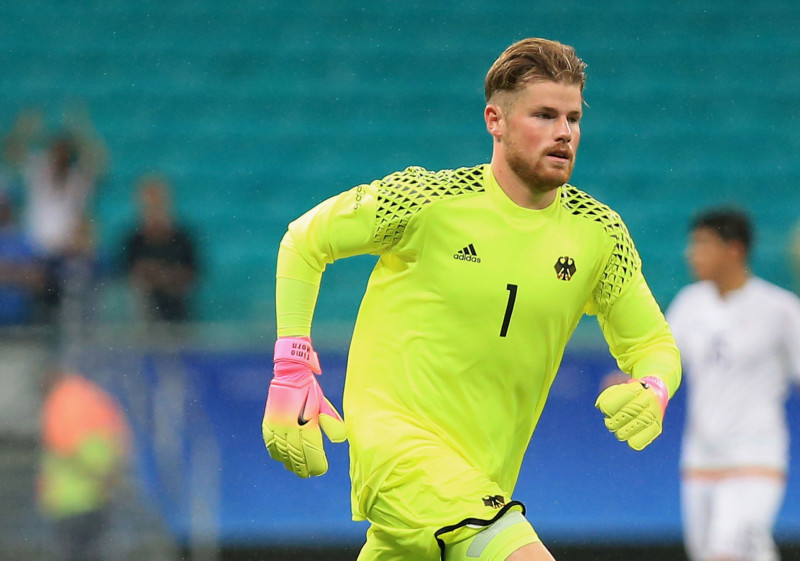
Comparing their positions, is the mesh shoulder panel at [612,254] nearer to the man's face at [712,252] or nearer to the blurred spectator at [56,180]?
the man's face at [712,252]

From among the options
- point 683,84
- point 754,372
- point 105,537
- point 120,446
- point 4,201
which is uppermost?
point 683,84

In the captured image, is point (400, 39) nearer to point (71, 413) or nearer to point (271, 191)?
point (271, 191)

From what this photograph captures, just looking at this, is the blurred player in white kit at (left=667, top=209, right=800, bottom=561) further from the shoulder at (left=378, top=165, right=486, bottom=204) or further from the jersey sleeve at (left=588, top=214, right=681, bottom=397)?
the shoulder at (left=378, top=165, right=486, bottom=204)

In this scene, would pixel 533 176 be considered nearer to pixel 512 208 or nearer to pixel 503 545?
pixel 512 208

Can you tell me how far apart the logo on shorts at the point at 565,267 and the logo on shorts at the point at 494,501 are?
0.67 m

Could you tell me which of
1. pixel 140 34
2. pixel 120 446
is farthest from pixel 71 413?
pixel 140 34

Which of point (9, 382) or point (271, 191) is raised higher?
point (271, 191)

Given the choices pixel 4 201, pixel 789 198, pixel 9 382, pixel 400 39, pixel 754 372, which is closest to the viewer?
pixel 754 372

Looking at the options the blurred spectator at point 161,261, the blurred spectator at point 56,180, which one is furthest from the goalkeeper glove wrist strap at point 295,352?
the blurred spectator at point 56,180

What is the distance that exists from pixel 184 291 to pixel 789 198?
5026 millimetres

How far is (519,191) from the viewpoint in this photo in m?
4.20

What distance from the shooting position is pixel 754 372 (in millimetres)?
7691

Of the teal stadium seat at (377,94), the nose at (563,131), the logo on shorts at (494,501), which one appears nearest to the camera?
the logo on shorts at (494,501)

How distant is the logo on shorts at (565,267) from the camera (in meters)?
4.18
